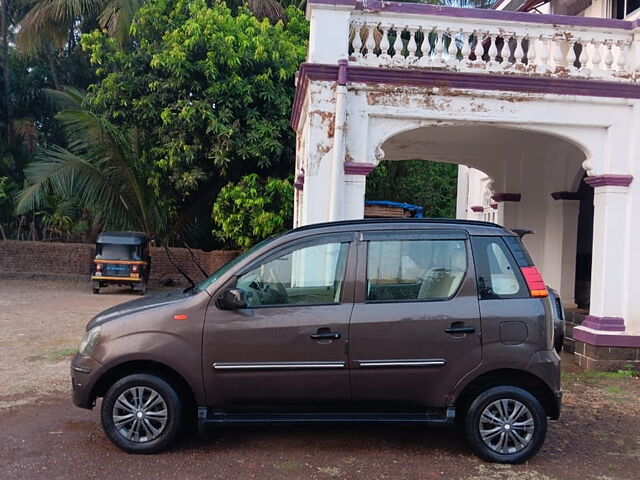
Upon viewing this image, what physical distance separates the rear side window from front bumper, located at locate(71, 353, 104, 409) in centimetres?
303

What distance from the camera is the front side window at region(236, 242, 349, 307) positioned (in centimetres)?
484

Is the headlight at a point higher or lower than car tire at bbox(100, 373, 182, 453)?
higher

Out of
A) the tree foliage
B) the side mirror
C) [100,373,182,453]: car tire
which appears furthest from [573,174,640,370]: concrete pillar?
the tree foliage

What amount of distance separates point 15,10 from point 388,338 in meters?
25.2

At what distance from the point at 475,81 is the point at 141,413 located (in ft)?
18.9

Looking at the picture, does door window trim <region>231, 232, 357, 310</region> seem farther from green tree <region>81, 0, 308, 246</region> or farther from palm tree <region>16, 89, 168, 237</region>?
palm tree <region>16, 89, 168, 237</region>

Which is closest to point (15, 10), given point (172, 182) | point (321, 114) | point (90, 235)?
A: point (90, 235)

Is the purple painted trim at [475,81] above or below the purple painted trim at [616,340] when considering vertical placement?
above

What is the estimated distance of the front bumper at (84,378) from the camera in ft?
15.6

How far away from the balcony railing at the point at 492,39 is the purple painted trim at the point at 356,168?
133 centimetres

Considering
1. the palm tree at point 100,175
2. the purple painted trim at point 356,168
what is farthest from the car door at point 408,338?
the palm tree at point 100,175

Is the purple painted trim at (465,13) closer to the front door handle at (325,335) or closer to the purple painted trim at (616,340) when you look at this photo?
the purple painted trim at (616,340)

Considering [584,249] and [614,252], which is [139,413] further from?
[584,249]

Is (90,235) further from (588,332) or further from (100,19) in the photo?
(588,332)
